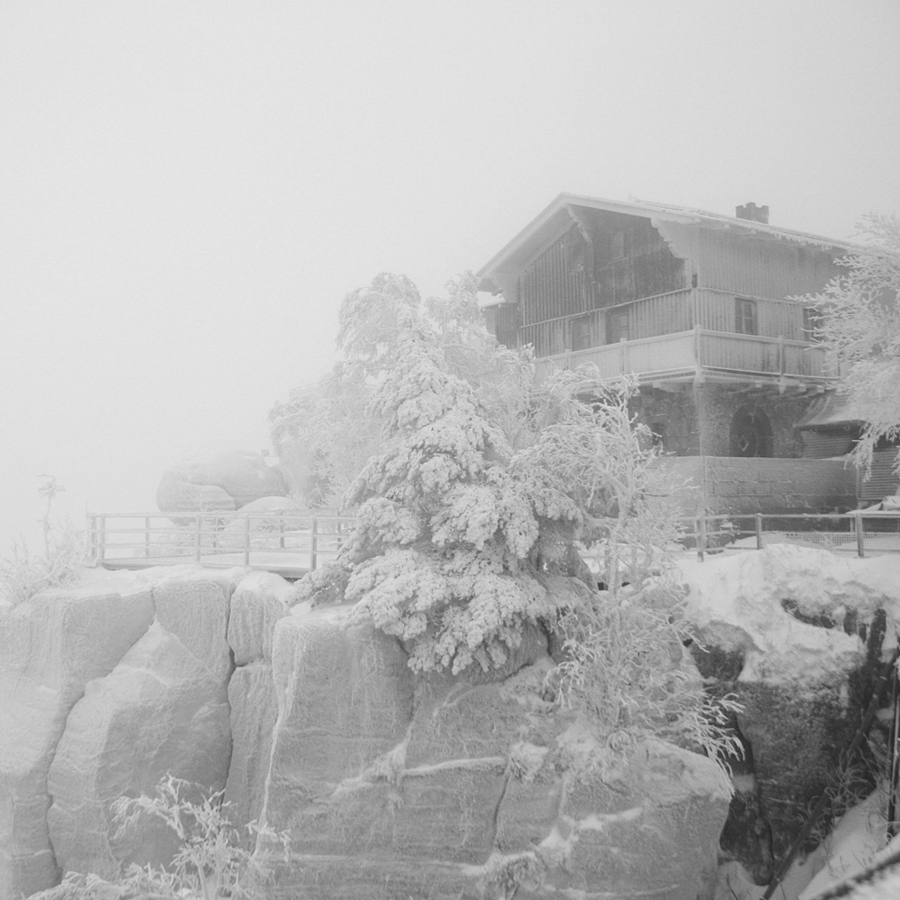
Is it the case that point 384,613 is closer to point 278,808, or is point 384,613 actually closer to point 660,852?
point 278,808

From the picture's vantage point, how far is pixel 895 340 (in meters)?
16.1

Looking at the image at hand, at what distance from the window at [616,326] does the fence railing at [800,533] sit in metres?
6.99

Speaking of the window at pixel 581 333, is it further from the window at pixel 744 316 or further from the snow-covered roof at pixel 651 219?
the window at pixel 744 316

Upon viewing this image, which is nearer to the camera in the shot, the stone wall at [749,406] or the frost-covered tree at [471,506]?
the frost-covered tree at [471,506]

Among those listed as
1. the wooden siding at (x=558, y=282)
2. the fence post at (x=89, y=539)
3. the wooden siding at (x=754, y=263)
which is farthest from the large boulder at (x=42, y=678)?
the wooden siding at (x=754, y=263)

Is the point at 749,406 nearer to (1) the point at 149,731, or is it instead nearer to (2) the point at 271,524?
(2) the point at 271,524

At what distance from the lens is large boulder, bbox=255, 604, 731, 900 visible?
11.4 meters

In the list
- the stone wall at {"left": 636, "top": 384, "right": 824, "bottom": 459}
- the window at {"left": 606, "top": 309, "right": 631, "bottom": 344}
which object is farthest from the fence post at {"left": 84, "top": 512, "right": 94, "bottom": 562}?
the window at {"left": 606, "top": 309, "right": 631, "bottom": 344}

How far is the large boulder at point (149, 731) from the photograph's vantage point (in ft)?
49.7

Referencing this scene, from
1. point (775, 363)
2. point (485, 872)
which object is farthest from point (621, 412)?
point (775, 363)

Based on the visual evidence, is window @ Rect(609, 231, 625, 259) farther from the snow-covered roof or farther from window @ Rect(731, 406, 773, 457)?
window @ Rect(731, 406, 773, 457)

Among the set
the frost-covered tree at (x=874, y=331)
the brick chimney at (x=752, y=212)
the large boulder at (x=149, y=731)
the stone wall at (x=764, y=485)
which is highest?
the brick chimney at (x=752, y=212)

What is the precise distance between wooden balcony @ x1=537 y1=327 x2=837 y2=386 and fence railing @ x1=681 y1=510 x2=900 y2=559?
4.15 metres

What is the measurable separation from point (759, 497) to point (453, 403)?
1193 centimetres
